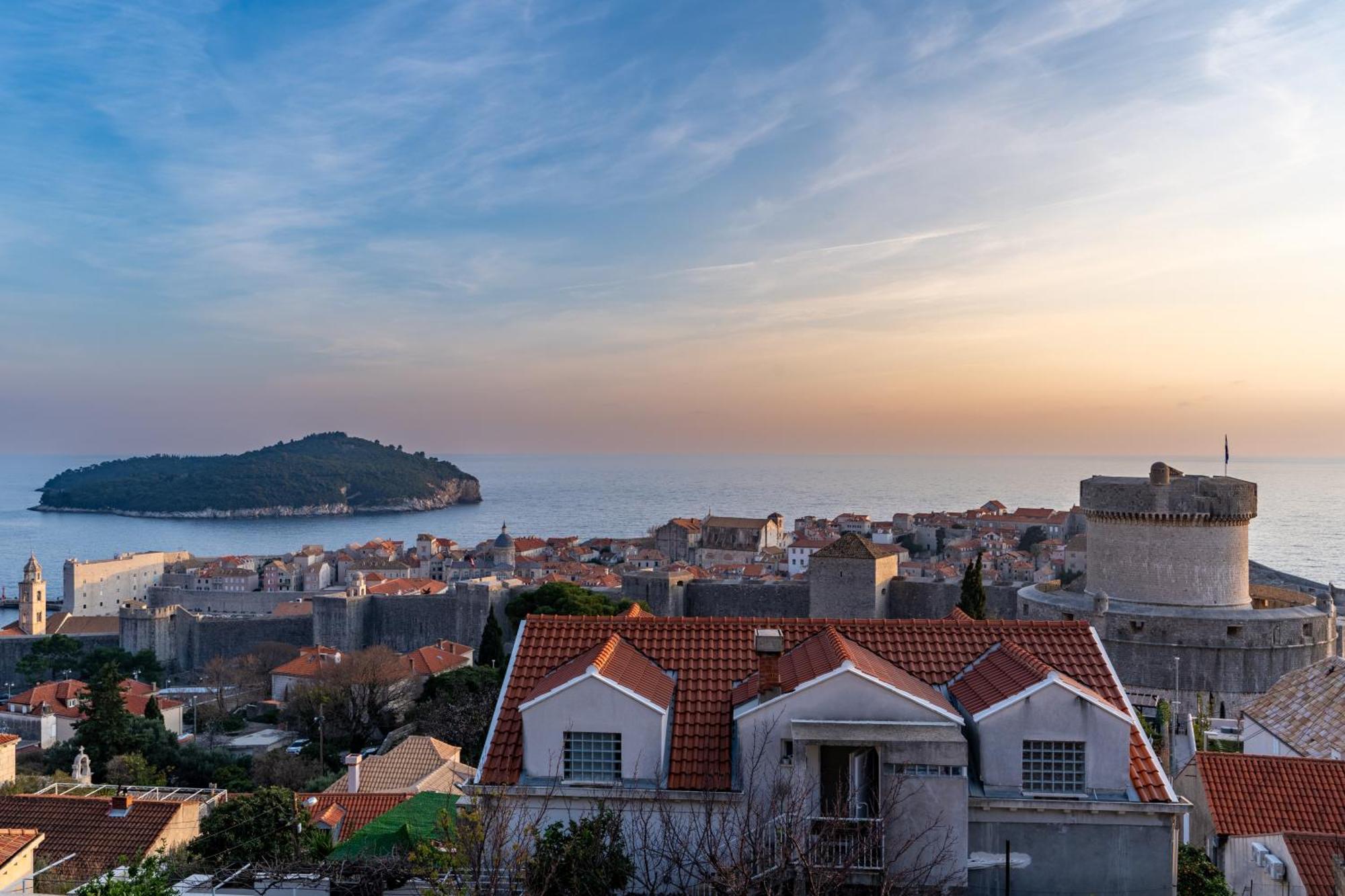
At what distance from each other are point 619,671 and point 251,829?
6.29m

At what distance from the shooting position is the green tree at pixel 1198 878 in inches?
226

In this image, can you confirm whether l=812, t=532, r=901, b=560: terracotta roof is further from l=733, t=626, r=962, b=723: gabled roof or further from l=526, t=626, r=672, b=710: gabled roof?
l=526, t=626, r=672, b=710: gabled roof

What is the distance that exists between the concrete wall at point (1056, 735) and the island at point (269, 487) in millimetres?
141381

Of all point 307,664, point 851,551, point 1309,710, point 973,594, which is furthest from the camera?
point 307,664

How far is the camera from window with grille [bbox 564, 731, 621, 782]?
545 cm

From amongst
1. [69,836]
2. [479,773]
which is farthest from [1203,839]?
[69,836]

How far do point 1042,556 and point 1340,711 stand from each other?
47761 millimetres

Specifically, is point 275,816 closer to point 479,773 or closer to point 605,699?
point 479,773

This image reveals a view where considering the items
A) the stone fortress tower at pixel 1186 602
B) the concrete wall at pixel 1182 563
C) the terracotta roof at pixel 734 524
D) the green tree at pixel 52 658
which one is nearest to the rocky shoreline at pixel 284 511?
the terracotta roof at pixel 734 524

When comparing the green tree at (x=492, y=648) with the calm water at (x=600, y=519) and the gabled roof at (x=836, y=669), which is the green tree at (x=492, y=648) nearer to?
the gabled roof at (x=836, y=669)

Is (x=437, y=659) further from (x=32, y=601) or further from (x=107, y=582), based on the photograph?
(x=107, y=582)

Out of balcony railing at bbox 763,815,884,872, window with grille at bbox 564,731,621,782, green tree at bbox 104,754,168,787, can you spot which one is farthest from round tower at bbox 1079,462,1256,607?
green tree at bbox 104,754,168,787

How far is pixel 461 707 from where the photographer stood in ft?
64.3

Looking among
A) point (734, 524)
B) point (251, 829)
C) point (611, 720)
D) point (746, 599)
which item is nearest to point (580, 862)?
point (611, 720)
